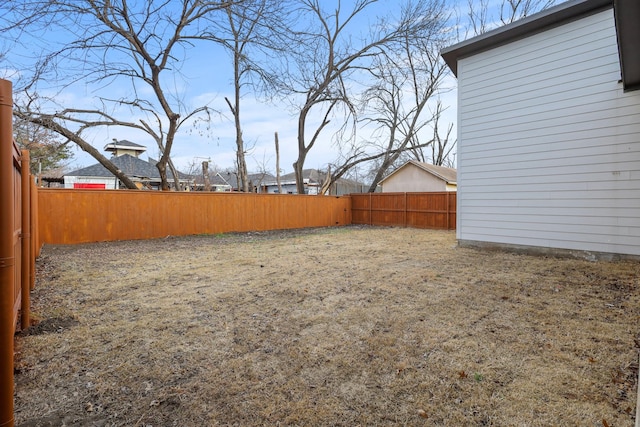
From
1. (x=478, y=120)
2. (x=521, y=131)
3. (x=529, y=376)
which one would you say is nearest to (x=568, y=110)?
(x=521, y=131)

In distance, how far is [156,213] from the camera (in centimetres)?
920

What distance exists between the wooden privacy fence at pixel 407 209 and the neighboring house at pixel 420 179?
5425 millimetres

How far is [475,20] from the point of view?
14461 mm

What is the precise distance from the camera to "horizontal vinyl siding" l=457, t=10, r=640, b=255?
5.10 metres

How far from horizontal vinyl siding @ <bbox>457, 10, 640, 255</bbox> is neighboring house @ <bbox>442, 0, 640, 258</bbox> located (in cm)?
2

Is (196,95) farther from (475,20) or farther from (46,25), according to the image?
(475,20)

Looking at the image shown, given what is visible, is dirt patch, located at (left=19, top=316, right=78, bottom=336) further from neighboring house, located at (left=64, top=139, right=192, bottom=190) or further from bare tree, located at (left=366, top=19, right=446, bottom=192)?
neighboring house, located at (left=64, top=139, right=192, bottom=190)

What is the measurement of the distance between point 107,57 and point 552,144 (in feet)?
36.7

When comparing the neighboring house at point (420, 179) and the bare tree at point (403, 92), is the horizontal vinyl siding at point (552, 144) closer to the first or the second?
the bare tree at point (403, 92)

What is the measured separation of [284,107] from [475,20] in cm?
972

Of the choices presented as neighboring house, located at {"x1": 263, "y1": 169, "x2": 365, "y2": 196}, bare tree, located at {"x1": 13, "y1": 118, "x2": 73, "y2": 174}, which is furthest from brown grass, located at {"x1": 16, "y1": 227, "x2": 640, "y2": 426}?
neighboring house, located at {"x1": 263, "y1": 169, "x2": 365, "y2": 196}

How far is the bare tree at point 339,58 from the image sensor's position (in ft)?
43.2

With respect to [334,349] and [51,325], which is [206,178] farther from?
[334,349]

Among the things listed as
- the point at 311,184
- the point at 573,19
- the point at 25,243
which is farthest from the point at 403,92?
the point at 25,243
